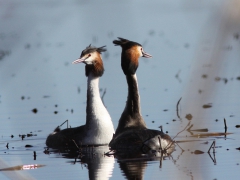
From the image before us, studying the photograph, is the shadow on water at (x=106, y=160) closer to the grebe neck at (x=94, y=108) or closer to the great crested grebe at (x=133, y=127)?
the great crested grebe at (x=133, y=127)

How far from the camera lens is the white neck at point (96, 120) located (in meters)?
8.80

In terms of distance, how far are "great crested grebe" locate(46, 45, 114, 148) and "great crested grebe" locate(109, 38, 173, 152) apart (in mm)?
246

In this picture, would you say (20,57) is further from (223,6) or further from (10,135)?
(10,135)

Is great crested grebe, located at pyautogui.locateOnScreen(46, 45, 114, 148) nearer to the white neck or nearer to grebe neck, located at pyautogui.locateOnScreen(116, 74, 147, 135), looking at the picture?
the white neck

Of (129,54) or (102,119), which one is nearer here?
(102,119)

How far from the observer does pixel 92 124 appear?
29.3ft

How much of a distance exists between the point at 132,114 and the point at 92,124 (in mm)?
573

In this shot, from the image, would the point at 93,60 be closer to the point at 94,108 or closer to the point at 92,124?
the point at 94,108

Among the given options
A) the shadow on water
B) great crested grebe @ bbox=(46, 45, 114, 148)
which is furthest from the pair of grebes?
the shadow on water

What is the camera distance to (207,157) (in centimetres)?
695

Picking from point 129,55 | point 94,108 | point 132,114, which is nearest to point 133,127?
point 132,114

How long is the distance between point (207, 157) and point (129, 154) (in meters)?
1.00

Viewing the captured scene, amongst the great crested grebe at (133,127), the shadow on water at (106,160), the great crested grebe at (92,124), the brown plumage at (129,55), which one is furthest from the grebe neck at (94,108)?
the shadow on water at (106,160)

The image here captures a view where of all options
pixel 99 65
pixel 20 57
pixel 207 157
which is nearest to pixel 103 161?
pixel 207 157
